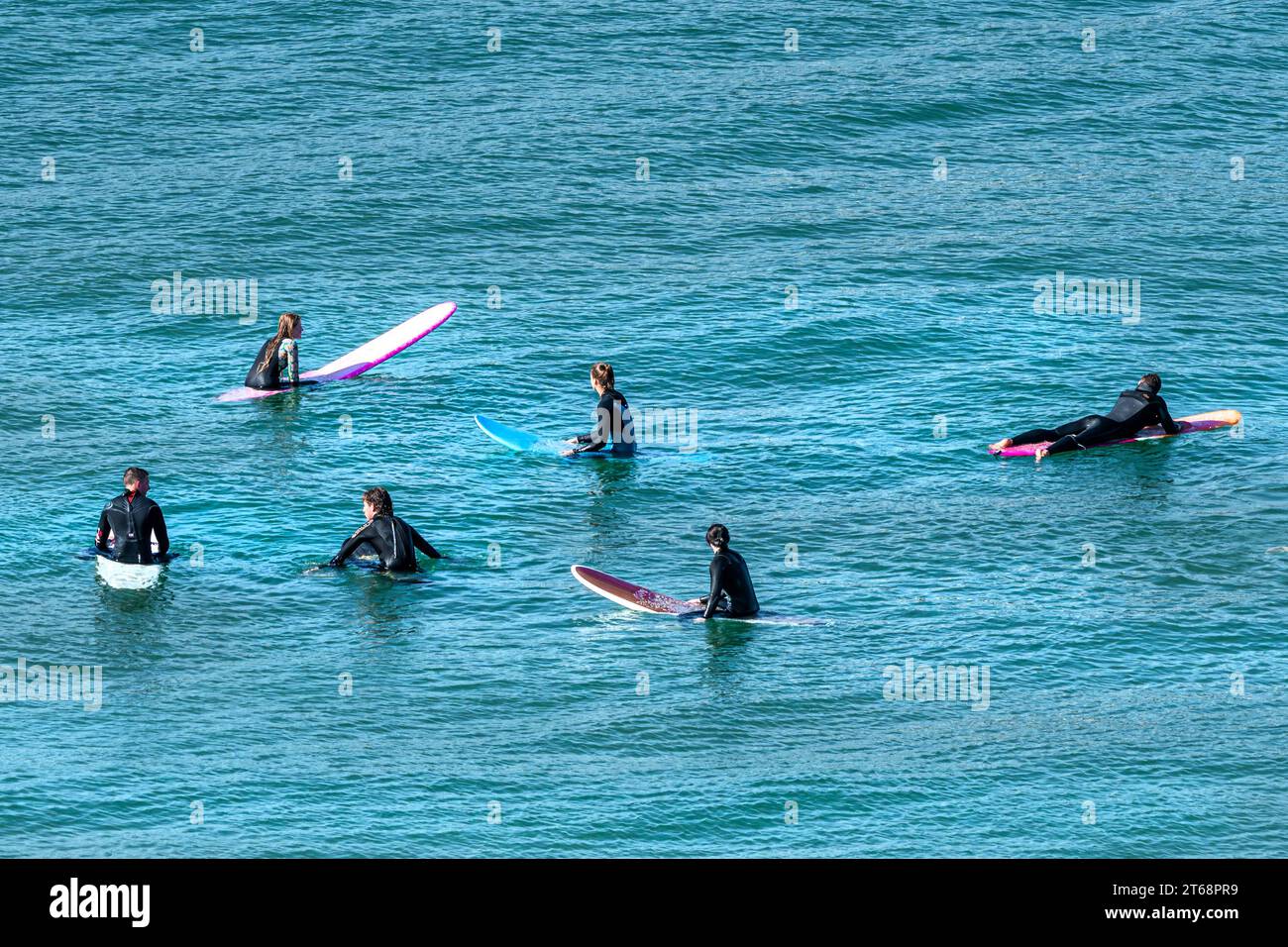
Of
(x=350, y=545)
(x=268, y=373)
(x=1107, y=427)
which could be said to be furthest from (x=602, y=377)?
(x=1107, y=427)

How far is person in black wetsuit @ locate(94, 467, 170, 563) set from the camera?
26.6 meters

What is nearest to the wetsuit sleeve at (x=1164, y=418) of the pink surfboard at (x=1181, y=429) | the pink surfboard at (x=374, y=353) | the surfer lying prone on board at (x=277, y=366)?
the pink surfboard at (x=1181, y=429)

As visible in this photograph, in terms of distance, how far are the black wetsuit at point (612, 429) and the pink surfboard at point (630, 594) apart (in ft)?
17.7

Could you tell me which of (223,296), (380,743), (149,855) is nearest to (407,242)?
(223,296)

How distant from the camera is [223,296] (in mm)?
43875

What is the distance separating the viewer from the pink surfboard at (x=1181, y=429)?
107ft

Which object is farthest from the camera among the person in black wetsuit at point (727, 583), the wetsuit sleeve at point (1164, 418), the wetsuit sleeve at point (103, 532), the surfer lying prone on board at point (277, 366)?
the surfer lying prone on board at point (277, 366)

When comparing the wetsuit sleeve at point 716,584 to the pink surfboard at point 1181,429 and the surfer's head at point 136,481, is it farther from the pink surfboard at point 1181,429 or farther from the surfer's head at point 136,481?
the pink surfboard at point 1181,429

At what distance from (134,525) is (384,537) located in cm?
349

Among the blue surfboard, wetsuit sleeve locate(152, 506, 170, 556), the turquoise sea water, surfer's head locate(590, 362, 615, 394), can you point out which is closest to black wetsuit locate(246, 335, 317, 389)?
the turquoise sea water

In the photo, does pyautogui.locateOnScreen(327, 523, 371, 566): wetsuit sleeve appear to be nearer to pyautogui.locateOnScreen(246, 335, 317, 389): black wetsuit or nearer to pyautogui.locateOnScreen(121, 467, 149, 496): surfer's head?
pyautogui.locateOnScreen(121, 467, 149, 496): surfer's head

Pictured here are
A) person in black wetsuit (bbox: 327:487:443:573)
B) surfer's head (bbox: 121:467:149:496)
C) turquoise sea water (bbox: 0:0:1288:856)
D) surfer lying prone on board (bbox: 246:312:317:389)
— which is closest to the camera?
turquoise sea water (bbox: 0:0:1288:856)

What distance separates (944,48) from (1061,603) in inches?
1436

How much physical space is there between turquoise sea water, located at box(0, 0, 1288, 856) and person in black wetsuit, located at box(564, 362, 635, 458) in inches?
22.6
